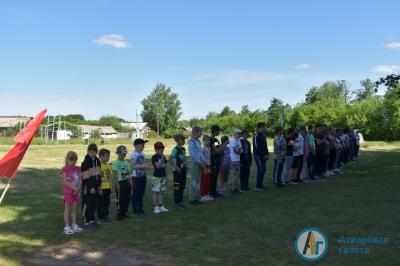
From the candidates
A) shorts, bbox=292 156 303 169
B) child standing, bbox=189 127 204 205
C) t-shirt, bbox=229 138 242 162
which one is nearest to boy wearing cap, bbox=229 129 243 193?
t-shirt, bbox=229 138 242 162

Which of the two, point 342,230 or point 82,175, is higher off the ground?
point 82,175

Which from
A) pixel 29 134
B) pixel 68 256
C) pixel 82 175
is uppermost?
pixel 29 134

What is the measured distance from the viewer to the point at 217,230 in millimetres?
7348

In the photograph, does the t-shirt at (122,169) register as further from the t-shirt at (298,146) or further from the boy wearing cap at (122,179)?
the t-shirt at (298,146)

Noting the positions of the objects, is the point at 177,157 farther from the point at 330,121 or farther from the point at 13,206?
the point at 330,121

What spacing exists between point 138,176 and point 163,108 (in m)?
90.0

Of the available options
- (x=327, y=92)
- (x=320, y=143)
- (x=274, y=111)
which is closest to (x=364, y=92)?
(x=327, y=92)

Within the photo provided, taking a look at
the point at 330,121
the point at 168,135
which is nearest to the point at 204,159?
the point at 330,121

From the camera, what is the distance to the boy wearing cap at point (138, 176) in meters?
8.50

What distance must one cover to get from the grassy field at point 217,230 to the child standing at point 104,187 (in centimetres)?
33

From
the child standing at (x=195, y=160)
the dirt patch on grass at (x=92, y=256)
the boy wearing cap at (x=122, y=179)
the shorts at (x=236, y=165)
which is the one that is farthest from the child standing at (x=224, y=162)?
the dirt patch on grass at (x=92, y=256)

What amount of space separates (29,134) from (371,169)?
13.2 m

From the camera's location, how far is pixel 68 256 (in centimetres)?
610

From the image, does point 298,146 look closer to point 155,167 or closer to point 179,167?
point 179,167
